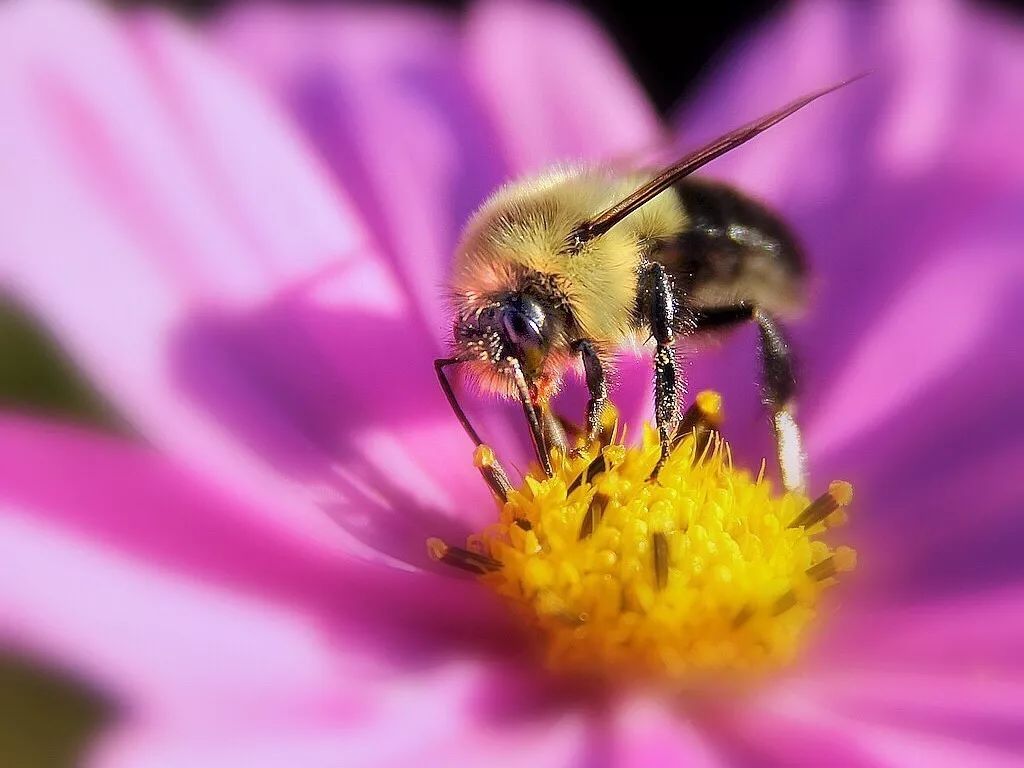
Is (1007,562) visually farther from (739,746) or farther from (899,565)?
(739,746)

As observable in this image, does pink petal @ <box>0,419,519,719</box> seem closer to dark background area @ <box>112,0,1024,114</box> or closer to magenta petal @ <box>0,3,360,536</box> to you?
magenta petal @ <box>0,3,360,536</box>

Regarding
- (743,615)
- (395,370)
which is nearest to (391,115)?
(395,370)

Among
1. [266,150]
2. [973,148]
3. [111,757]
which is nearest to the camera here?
[111,757]

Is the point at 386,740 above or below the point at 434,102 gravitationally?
below

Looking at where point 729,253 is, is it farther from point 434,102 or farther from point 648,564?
point 434,102

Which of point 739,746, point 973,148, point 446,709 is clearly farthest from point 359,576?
point 973,148

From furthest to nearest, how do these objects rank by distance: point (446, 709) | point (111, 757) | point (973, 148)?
point (973, 148) → point (446, 709) → point (111, 757)

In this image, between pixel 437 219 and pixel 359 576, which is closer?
pixel 359 576
